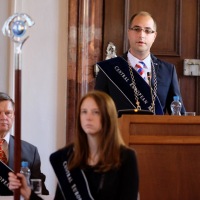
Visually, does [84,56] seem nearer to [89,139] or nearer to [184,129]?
[184,129]

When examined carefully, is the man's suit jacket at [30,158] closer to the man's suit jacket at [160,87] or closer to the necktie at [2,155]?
the necktie at [2,155]

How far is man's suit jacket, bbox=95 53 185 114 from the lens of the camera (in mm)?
2922

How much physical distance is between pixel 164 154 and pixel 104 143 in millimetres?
591

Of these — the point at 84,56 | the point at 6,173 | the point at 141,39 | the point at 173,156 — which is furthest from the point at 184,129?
the point at 84,56

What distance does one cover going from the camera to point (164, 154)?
8.38 feet

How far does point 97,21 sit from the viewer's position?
3.86 meters

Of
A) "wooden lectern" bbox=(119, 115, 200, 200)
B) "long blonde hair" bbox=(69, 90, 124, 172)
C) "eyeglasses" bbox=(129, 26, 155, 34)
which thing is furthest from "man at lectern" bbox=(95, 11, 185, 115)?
"long blonde hair" bbox=(69, 90, 124, 172)

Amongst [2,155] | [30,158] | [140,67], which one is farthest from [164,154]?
[2,155]

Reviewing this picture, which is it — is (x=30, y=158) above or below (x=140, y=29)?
below

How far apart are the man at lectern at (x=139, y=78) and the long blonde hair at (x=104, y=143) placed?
85 centimetres

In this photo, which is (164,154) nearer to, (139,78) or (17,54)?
(139,78)

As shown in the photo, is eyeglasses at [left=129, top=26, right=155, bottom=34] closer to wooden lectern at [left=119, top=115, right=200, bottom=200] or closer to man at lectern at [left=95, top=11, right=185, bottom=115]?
man at lectern at [left=95, top=11, right=185, bottom=115]

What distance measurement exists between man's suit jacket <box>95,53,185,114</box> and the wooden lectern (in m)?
0.38

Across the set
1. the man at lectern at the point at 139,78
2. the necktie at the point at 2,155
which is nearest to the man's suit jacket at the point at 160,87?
the man at lectern at the point at 139,78
